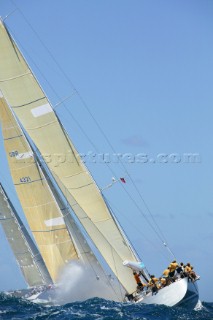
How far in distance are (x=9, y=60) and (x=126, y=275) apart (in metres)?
10.4

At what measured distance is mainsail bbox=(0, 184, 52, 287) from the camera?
4275 cm

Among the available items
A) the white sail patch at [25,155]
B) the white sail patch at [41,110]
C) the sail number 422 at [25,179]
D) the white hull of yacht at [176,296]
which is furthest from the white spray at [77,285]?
the white sail patch at [41,110]

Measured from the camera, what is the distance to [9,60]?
113 feet

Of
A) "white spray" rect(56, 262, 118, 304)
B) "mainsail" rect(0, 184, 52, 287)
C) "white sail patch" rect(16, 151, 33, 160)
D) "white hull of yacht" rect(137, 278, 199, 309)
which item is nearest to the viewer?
"white hull of yacht" rect(137, 278, 199, 309)

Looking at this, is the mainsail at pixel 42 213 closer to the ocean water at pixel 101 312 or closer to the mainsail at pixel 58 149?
the ocean water at pixel 101 312

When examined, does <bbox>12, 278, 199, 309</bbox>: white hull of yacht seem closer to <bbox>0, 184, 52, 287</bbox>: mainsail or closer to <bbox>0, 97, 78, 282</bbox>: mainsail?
<bbox>0, 97, 78, 282</bbox>: mainsail

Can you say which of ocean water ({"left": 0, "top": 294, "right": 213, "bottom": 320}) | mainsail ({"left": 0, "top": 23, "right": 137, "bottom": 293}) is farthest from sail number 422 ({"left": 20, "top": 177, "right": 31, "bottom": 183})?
ocean water ({"left": 0, "top": 294, "right": 213, "bottom": 320})

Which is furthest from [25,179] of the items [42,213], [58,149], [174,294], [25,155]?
[174,294]

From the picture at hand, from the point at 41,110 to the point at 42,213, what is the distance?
6051 mm

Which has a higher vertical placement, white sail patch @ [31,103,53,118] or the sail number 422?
white sail patch @ [31,103,53,118]

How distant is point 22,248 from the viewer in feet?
142

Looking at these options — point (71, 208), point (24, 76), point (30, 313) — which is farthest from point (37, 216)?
point (24, 76)

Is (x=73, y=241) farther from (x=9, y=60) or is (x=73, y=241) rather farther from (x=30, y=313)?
(x=9, y=60)

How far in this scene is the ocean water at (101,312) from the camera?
32.9 m
